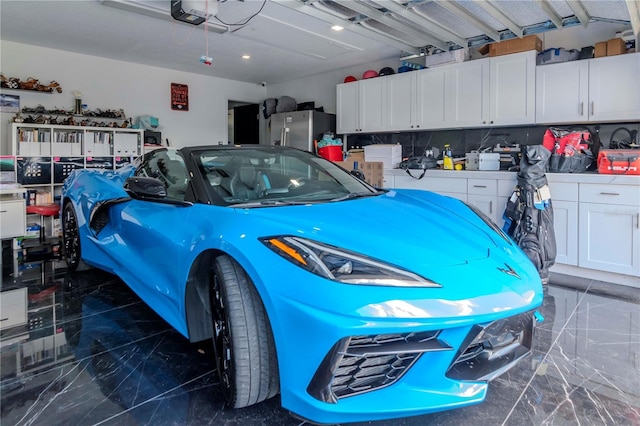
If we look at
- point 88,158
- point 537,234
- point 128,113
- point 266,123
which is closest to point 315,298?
point 537,234

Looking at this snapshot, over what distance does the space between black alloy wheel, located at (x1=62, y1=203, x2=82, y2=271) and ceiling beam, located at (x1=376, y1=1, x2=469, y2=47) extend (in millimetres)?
2897

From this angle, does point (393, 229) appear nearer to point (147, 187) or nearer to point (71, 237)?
point (147, 187)

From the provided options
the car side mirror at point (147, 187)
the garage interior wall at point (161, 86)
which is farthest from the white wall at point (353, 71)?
the car side mirror at point (147, 187)

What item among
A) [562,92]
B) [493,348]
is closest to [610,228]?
[562,92]

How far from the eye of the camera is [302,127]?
19.4 feet

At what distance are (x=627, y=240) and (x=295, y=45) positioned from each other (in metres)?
3.89

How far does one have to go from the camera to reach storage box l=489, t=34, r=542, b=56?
12.8 feet

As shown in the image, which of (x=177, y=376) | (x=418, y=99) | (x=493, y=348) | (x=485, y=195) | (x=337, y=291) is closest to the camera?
(x=337, y=291)

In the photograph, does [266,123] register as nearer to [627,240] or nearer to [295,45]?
[295,45]

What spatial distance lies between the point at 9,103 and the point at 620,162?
6400mm

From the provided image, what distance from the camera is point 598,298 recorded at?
2.82 m

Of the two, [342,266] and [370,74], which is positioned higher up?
[370,74]

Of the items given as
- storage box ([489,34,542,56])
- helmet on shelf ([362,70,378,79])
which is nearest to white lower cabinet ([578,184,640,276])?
storage box ([489,34,542,56])

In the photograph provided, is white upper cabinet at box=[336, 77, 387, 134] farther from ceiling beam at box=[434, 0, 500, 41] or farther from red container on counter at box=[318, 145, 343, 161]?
ceiling beam at box=[434, 0, 500, 41]
